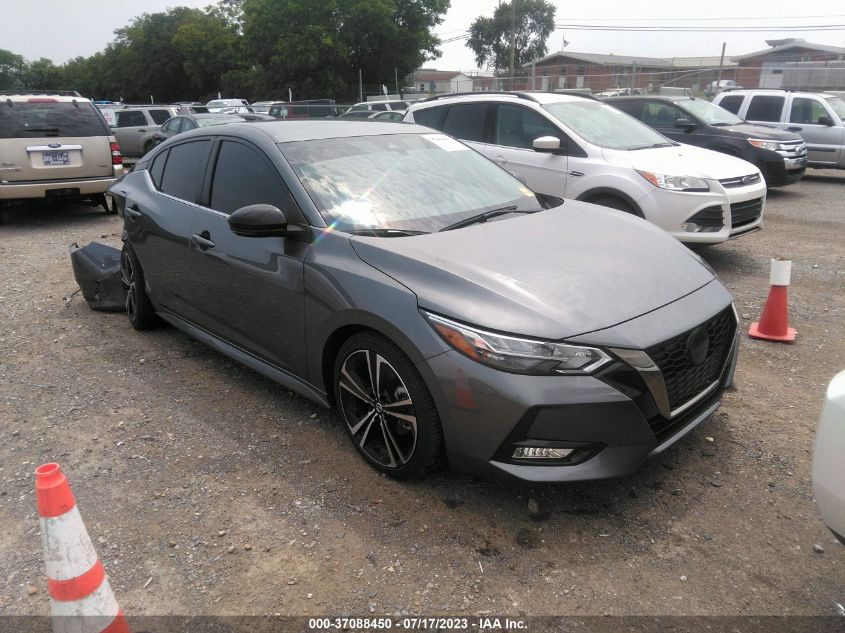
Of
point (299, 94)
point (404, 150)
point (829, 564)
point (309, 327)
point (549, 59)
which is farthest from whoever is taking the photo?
point (549, 59)

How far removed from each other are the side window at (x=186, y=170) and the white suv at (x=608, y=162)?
9.79 ft

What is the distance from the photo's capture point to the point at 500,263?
2.96 metres

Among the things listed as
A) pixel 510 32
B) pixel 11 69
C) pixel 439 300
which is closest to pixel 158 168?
pixel 439 300

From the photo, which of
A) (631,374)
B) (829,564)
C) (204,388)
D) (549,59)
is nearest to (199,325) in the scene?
(204,388)

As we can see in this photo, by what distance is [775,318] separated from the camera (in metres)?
4.80

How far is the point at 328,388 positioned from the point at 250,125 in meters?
1.80

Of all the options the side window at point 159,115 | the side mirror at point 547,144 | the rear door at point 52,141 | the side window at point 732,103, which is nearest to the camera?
the side mirror at point 547,144

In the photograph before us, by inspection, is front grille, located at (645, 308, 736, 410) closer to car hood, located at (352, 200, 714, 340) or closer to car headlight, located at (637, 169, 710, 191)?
car hood, located at (352, 200, 714, 340)

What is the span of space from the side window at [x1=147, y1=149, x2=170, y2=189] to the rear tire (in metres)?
0.59

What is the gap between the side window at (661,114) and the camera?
11305 mm

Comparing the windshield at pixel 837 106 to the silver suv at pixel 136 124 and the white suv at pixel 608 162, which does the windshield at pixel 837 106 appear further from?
the silver suv at pixel 136 124

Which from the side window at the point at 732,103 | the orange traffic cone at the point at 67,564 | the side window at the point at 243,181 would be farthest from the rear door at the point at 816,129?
the orange traffic cone at the point at 67,564

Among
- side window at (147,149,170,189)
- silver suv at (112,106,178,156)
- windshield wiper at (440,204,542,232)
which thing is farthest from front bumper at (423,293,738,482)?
silver suv at (112,106,178,156)

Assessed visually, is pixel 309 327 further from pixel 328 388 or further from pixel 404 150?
pixel 404 150
